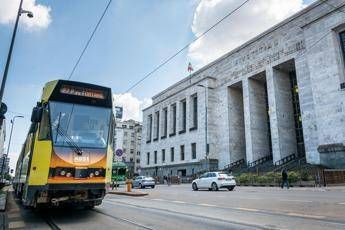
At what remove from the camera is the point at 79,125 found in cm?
840

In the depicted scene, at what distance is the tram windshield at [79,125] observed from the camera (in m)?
8.02

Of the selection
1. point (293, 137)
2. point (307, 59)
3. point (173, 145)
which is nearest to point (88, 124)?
point (307, 59)

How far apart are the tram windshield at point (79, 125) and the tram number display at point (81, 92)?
0.36 meters

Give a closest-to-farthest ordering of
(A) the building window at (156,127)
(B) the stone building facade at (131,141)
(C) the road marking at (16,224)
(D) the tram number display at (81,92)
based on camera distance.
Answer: (C) the road marking at (16,224) < (D) the tram number display at (81,92) < (A) the building window at (156,127) < (B) the stone building facade at (131,141)

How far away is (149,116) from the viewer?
72.3 m

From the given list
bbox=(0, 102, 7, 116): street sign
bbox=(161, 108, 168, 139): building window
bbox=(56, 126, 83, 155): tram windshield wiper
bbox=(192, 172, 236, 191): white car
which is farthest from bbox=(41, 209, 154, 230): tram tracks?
bbox=(161, 108, 168, 139): building window

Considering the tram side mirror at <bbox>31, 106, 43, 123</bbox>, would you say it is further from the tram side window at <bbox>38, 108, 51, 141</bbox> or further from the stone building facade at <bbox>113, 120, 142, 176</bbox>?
the stone building facade at <bbox>113, 120, 142, 176</bbox>

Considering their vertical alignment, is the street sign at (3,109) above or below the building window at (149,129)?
below

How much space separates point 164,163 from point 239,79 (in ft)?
82.3

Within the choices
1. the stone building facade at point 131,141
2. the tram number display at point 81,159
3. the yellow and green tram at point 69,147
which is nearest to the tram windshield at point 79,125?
the yellow and green tram at point 69,147

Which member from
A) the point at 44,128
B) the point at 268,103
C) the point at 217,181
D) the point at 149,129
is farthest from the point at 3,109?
the point at 149,129

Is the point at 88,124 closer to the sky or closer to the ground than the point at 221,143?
closer to the ground

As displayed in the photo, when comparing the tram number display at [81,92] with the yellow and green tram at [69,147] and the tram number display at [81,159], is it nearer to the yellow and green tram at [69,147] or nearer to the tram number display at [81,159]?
the yellow and green tram at [69,147]

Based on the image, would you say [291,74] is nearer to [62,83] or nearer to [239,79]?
[239,79]
